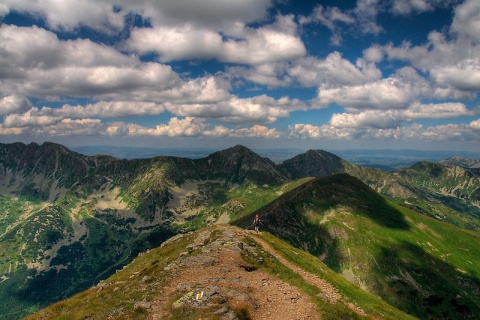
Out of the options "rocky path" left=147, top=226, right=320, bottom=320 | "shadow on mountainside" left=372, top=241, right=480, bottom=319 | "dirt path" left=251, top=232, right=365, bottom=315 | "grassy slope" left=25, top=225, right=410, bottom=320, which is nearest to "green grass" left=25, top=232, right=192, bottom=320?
"grassy slope" left=25, top=225, right=410, bottom=320

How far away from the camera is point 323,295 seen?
4328 cm

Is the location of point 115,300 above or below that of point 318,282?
above

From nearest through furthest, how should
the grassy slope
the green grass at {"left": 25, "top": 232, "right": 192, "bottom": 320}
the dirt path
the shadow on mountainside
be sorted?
the green grass at {"left": 25, "top": 232, "right": 192, "bottom": 320}, the grassy slope, the dirt path, the shadow on mountainside

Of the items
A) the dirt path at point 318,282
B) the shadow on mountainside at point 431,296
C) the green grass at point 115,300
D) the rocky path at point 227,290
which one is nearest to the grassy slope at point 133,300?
the green grass at point 115,300

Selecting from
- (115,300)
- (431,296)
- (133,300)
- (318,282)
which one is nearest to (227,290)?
(133,300)

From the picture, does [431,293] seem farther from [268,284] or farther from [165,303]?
[165,303]

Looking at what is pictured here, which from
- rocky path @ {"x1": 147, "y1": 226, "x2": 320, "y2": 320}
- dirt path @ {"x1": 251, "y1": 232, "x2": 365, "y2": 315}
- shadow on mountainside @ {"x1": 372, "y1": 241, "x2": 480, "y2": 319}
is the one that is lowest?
shadow on mountainside @ {"x1": 372, "y1": 241, "x2": 480, "y2": 319}

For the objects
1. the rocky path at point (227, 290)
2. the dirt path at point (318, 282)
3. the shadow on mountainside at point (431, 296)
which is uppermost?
the rocky path at point (227, 290)

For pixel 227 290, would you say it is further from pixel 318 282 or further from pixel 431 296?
pixel 431 296

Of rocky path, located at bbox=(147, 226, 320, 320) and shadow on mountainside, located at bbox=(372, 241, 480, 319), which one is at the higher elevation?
rocky path, located at bbox=(147, 226, 320, 320)

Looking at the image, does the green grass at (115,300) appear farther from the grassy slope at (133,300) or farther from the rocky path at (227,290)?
the rocky path at (227,290)

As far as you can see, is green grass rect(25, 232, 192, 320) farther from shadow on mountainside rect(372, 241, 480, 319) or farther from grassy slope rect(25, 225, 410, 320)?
shadow on mountainside rect(372, 241, 480, 319)

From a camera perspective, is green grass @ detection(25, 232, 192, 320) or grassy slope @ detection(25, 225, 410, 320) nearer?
green grass @ detection(25, 232, 192, 320)

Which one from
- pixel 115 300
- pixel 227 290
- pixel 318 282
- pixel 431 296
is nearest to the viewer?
pixel 115 300
